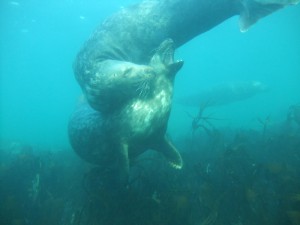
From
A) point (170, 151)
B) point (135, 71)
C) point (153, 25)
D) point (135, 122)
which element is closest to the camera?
point (135, 71)

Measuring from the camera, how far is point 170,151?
6.71 m

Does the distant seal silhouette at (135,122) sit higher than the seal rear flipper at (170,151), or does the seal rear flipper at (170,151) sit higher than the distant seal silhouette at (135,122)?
the distant seal silhouette at (135,122)

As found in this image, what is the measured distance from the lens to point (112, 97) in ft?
18.1

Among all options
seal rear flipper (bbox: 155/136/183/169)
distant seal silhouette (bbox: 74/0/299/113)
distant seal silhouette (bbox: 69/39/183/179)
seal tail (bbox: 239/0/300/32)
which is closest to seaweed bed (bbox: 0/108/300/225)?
seal rear flipper (bbox: 155/136/183/169)

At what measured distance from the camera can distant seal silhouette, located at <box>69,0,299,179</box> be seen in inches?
218

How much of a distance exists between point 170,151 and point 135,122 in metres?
1.50

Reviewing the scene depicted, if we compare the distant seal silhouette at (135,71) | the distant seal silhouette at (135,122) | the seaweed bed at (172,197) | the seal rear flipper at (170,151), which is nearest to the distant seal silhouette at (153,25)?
the distant seal silhouette at (135,71)

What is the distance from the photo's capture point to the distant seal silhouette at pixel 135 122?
5.61 m

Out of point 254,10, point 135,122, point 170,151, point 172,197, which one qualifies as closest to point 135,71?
point 135,122

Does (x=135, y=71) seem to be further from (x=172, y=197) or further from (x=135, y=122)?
(x=172, y=197)

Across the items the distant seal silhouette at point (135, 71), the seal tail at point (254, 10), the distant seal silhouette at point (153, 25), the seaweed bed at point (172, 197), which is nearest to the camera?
the distant seal silhouette at point (135, 71)

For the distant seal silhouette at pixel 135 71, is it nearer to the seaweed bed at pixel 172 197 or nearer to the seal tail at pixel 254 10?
the seal tail at pixel 254 10

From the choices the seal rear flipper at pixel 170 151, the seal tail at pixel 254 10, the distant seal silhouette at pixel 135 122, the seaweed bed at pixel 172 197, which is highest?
the seal tail at pixel 254 10

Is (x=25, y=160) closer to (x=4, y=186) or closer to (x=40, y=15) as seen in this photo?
(x=4, y=186)
